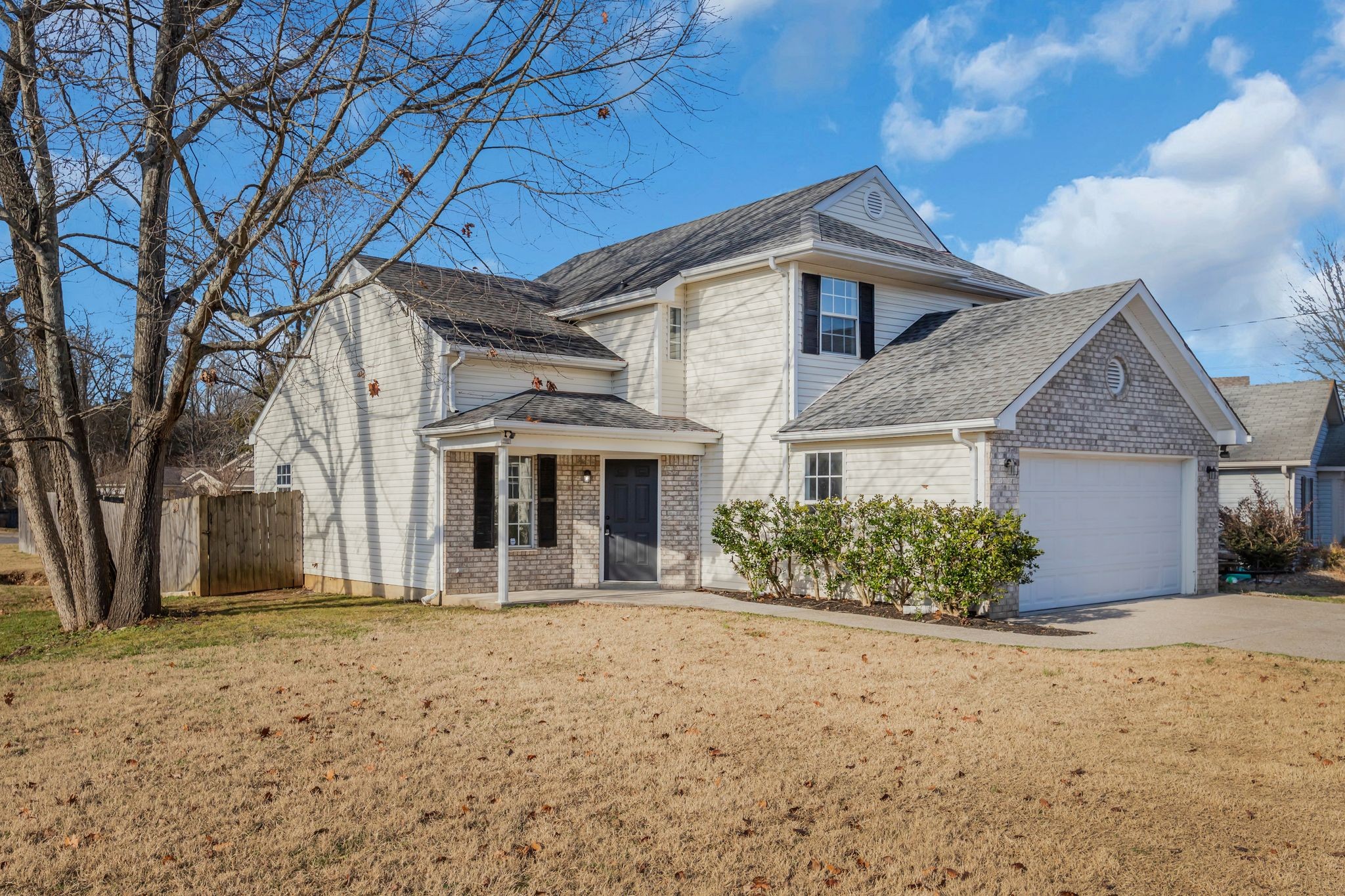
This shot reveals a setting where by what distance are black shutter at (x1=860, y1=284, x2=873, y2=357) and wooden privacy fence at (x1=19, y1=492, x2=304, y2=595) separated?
36.8 feet

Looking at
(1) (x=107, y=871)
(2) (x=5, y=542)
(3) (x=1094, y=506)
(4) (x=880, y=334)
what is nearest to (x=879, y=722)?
(1) (x=107, y=871)

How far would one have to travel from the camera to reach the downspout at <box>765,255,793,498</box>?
50.2ft

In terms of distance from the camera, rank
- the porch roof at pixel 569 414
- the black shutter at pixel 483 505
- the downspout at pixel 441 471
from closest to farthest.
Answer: the porch roof at pixel 569 414
the downspout at pixel 441 471
the black shutter at pixel 483 505

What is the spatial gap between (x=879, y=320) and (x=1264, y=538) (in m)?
9.46

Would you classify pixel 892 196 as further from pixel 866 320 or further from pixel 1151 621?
pixel 1151 621

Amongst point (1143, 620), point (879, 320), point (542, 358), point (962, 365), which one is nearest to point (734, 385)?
point (879, 320)

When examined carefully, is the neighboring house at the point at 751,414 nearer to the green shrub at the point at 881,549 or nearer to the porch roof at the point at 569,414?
the porch roof at the point at 569,414

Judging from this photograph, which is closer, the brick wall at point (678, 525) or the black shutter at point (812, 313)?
the black shutter at point (812, 313)

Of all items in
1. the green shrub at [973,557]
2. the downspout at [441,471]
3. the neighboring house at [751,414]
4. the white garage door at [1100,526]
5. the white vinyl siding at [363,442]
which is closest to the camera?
the green shrub at [973,557]

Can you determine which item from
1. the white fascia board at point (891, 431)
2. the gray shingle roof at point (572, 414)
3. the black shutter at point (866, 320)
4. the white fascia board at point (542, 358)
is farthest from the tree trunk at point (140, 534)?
the black shutter at point (866, 320)

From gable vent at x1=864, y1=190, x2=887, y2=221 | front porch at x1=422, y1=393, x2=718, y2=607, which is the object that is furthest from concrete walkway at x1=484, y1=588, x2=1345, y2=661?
gable vent at x1=864, y1=190, x2=887, y2=221

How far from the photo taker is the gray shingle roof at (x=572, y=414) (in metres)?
14.5

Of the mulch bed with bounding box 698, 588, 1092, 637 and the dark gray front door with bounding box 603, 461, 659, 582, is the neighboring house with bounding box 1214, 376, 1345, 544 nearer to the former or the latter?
the mulch bed with bounding box 698, 588, 1092, 637

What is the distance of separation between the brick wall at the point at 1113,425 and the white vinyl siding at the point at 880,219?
16.9 feet
